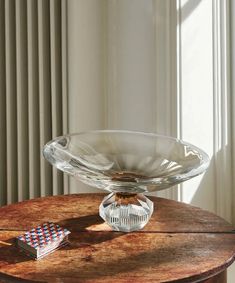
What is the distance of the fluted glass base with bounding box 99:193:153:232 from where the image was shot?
100 cm

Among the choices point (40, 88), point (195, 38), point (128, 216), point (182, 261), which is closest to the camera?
point (182, 261)

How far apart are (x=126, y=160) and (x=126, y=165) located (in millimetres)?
25

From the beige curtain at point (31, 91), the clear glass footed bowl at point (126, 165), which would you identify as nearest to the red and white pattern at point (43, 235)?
the clear glass footed bowl at point (126, 165)

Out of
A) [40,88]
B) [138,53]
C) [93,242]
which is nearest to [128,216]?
[93,242]

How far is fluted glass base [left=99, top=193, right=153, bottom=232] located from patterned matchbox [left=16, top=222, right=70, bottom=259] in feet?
0.32

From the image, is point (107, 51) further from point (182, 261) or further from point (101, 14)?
point (182, 261)

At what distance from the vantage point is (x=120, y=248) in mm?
913

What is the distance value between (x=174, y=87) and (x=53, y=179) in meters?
0.61

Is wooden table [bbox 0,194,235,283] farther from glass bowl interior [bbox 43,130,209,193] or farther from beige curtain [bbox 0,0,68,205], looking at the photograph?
beige curtain [bbox 0,0,68,205]

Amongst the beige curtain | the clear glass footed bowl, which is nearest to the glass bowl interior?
the clear glass footed bowl

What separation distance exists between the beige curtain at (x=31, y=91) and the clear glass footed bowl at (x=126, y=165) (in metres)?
0.77

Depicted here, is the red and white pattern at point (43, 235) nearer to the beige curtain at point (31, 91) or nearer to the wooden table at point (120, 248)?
the wooden table at point (120, 248)

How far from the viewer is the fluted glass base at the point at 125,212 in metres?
1.00

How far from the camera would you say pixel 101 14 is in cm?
199
